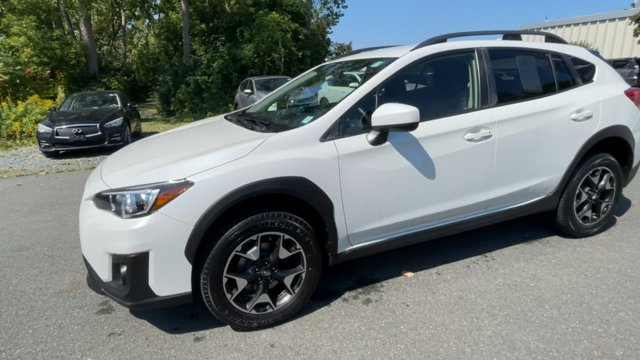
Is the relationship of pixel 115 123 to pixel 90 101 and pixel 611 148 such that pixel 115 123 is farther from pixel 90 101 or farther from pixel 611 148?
pixel 611 148

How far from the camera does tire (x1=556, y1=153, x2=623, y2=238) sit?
388cm

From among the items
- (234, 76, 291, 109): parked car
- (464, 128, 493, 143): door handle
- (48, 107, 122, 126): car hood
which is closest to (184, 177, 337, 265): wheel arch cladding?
(464, 128, 493, 143): door handle

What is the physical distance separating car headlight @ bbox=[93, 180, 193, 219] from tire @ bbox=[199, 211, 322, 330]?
1.28 feet

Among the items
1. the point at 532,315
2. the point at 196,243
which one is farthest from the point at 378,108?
the point at 532,315

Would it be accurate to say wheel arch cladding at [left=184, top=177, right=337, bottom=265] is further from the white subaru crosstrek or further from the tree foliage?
the tree foliage

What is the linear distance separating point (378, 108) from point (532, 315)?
1.69 metres

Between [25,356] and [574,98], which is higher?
[574,98]

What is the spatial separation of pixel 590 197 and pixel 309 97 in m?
2.67

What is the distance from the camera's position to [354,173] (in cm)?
292

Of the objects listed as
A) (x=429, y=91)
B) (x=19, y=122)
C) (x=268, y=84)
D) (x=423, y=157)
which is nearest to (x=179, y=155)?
(x=423, y=157)

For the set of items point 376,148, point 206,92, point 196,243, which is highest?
point 376,148

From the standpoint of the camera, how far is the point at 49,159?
363 inches

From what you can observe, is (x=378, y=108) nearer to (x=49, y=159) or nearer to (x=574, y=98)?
(x=574, y=98)

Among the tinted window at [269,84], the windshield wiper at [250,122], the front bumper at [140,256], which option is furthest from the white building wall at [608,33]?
the front bumper at [140,256]
